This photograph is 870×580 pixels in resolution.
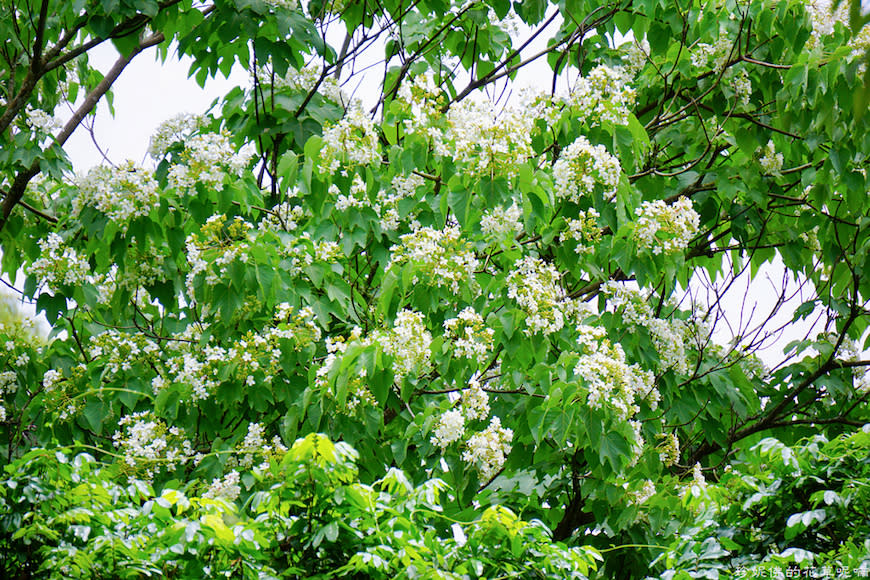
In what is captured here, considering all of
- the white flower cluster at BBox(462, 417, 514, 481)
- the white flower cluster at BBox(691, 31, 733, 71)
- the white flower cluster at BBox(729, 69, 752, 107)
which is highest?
the white flower cluster at BBox(691, 31, 733, 71)

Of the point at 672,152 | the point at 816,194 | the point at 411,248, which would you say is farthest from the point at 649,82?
the point at 411,248

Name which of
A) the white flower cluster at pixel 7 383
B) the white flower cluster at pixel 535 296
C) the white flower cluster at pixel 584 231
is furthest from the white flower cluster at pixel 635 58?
the white flower cluster at pixel 7 383

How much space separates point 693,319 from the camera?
208 inches

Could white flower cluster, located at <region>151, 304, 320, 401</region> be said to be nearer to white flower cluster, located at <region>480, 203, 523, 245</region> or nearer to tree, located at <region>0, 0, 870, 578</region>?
tree, located at <region>0, 0, 870, 578</region>

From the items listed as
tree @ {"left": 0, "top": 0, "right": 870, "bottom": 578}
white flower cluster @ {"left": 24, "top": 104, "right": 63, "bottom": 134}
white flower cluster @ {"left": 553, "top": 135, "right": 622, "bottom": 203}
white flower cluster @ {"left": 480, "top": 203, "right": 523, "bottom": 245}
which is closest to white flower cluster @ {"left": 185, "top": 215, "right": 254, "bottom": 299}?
tree @ {"left": 0, "top": 0, "right": 870, "bottom": 578}

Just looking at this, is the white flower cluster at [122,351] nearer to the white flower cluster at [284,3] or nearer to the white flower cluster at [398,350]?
the white flower cluster at [398,350]

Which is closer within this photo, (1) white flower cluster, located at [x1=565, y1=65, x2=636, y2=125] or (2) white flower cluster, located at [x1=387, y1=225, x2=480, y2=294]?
(2) white flower cluster, located at [x1=387, y1=225, x2=480, y2=294]

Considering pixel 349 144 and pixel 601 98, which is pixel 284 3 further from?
pixel 601 98

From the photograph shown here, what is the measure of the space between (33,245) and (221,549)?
357 centimetres

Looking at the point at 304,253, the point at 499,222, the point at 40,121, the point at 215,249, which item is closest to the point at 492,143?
the point at 499,222

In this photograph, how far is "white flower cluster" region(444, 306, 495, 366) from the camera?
3773 mm

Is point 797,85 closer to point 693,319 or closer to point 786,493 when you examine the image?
point 693,319

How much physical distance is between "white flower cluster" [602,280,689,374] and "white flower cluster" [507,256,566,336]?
0.54 metres

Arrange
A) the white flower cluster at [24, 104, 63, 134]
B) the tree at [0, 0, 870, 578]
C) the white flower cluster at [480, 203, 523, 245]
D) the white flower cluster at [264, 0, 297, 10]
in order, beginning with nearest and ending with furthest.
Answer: the tree at [0, 0, 870, 578], the white flower cluster at [480, 203, 523, 245], the white flower cluster at [264, 0, 297, 10], the white flower cluster at [24, 104, 63, 134]
